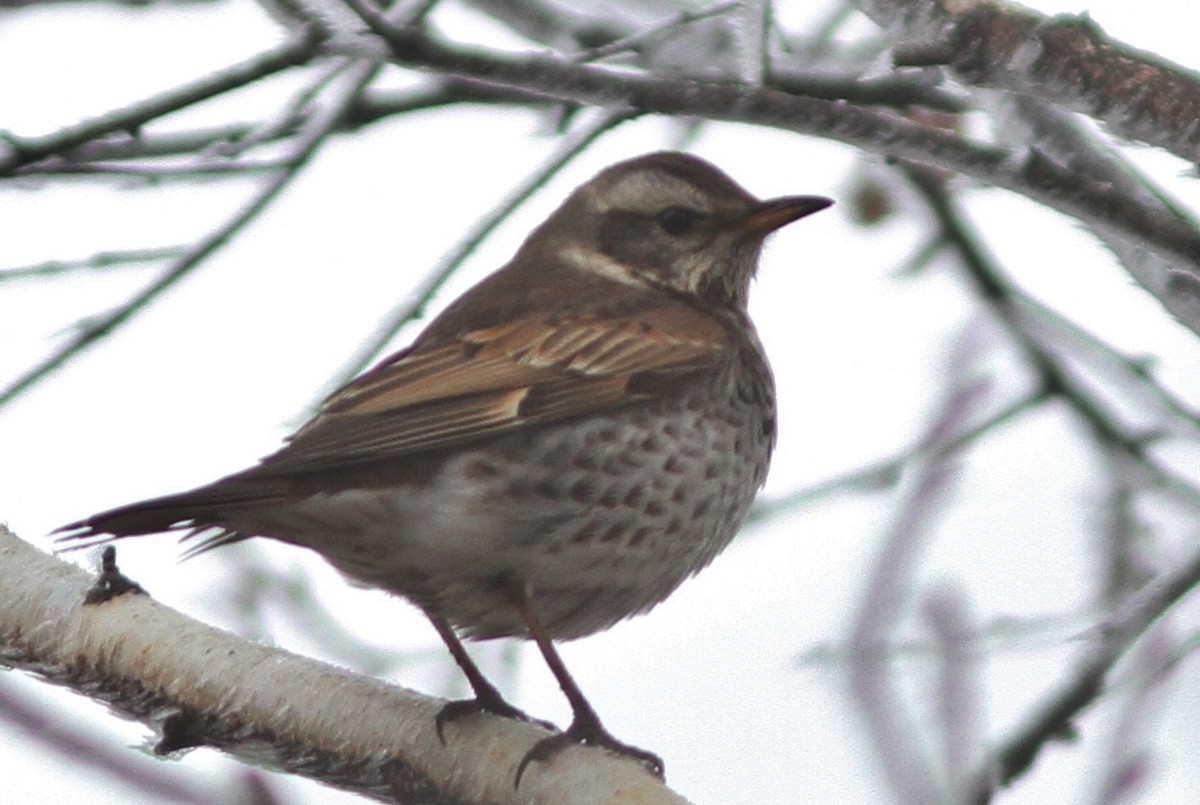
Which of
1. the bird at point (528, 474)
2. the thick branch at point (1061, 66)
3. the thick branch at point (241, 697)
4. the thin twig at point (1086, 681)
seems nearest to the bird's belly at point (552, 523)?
the bird at point (528, 474)

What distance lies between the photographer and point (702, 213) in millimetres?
6406

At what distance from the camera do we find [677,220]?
6434 millimetres

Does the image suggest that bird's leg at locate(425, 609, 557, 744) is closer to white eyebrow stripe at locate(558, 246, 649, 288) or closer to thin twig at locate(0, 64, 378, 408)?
thin twig at locate(0, 64, 378, 408)

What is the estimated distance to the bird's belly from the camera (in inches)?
189

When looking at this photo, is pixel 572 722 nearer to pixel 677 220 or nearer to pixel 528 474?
pixel 528 474

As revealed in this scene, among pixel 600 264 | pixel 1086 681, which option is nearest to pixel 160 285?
pixel 600 264

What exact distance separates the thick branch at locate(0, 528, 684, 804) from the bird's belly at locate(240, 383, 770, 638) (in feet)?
1.84

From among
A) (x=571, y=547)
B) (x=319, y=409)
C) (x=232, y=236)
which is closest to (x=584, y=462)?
(x=571, y=547)

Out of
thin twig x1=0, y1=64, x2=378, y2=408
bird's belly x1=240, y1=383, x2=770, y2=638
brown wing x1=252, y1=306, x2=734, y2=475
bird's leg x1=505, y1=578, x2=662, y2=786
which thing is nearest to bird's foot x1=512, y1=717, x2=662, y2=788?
bird's leg x1=505, y1=578, x2=662, y2=786

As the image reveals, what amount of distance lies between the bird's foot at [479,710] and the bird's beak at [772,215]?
2161 millimetres

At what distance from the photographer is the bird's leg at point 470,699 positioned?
4.31 metres

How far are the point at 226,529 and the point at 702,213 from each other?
2354 millimetres

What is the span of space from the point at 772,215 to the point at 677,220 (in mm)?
369

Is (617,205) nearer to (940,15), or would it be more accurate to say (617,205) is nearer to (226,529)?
(226,529)
